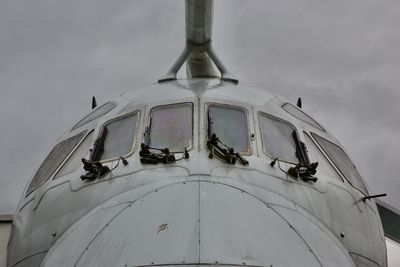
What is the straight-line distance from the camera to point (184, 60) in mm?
9758

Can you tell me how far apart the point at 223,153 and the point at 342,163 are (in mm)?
2466

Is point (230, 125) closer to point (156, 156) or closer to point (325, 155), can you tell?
point (156, 156)

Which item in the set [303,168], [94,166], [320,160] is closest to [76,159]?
[94,166]

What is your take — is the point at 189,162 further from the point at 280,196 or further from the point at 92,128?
the point at 92,128

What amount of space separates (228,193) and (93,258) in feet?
3.94

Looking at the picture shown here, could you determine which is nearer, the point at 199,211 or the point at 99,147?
the point at 199,211

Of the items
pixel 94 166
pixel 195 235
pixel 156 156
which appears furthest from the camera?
pixel 94 166

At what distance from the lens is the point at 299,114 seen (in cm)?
857

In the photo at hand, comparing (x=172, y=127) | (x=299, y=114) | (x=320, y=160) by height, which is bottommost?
(x=320, y=160)

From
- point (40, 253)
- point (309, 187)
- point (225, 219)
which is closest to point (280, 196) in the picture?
point (309, 187)

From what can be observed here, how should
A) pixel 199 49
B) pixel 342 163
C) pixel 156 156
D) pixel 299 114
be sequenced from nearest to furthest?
pixel 156 156, pixel 342 163, pixel 299 114, pixel 199 49

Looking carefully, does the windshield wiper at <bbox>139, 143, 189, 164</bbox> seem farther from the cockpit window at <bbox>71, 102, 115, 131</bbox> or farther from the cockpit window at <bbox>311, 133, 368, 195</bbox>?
the cockpit window at <bbox>311, 133, 368, 195</bbox>

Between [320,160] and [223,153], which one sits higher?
[320,160]

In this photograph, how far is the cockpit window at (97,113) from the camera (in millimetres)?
8398
